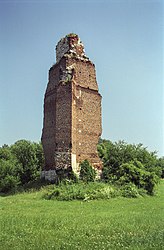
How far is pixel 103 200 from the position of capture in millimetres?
18734

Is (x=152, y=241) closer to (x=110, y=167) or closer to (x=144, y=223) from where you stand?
(x=144, y=223)

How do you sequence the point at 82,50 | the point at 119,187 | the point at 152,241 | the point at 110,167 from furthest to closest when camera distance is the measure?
the point at 82,50 → the point at 110,167 → the point at 119,187 → the point at 152,241

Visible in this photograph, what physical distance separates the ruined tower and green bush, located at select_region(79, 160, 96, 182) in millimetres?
563

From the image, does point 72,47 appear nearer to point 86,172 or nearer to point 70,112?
point 70,112

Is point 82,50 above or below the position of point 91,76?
above

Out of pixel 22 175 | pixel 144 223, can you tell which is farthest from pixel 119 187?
pixel 22 175

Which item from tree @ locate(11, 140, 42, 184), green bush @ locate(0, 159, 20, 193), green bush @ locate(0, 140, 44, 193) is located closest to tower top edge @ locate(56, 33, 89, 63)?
tree @ locate(11, 140, 42, 184)

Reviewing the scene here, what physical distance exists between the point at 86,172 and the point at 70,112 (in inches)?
229

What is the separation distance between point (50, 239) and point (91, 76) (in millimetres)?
22518

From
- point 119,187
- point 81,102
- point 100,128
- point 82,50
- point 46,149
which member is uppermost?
point 82,50

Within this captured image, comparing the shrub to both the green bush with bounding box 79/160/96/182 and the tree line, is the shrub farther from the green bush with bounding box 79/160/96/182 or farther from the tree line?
the green bush with bounding box 79/160/96/182

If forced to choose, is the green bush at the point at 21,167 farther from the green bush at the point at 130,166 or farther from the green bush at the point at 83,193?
the green bush at the point at 83,193

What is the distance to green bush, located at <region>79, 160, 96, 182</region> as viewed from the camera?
25164mm

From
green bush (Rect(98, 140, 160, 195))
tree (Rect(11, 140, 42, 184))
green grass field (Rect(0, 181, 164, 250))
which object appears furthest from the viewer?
tree (Rect(11, 140, 42, 184))
